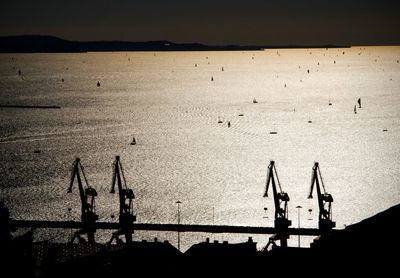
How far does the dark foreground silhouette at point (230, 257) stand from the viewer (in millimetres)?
27422

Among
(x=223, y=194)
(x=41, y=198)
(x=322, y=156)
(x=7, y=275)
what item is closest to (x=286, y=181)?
(x=223, y=194)

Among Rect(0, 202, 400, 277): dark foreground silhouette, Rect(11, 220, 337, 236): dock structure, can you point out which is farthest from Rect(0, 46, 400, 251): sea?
Rect(0, 202, 400, 277): dark foreground silhouette

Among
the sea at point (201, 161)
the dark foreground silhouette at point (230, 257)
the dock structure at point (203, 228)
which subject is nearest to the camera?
the dark foreground silhouette at point (230, 257)

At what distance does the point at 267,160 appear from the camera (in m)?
110

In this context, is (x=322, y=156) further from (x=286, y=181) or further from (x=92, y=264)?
(x=92, y=264)

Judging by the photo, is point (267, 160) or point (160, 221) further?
point (267, 160)

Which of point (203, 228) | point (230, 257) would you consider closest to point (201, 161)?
point (203, 228)

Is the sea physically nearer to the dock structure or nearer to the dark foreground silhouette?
the dock structure

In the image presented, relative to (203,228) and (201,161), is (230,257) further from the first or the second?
(201,161)

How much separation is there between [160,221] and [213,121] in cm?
9076

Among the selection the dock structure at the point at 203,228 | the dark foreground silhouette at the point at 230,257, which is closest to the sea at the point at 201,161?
the dock structure at the point at 203,228

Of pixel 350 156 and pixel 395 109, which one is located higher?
pixel 395 109

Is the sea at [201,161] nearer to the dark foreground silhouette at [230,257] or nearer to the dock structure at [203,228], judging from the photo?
the dock structure at [203,228]

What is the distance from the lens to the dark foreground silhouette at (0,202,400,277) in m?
27.4
